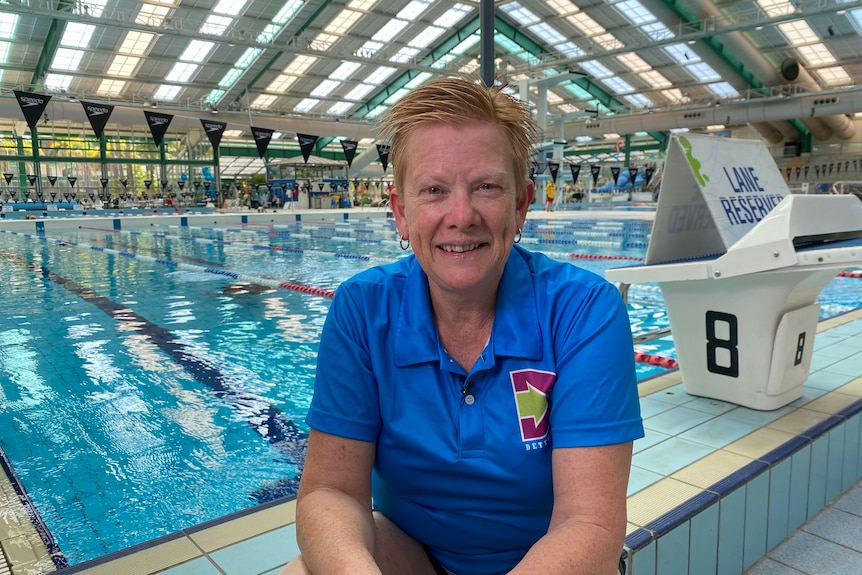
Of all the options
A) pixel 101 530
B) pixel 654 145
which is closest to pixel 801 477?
pixel 101 530

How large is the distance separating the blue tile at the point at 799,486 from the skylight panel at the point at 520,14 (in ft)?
74.2

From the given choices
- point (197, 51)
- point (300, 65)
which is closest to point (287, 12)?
point (197, 51)

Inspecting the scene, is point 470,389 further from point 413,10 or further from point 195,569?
point 413,10

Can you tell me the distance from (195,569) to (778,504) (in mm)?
1537

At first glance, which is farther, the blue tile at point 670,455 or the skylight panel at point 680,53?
the skylight panel at point 680,53

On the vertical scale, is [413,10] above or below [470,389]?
above

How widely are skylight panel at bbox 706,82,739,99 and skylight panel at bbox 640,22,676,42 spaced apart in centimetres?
532

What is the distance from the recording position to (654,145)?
36625mm

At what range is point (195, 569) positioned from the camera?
1.37 meters

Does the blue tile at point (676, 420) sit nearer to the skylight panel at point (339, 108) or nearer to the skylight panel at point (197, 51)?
the skylight panel at point (197, 51)

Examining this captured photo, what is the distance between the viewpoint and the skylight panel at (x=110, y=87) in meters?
21.9

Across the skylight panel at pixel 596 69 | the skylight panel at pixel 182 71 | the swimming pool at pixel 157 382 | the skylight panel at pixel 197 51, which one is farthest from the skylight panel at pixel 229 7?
the skylight panel at pixel 596 69

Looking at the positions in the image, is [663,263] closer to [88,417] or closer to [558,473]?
[558,473]

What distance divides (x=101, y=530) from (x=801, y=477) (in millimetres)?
2106
